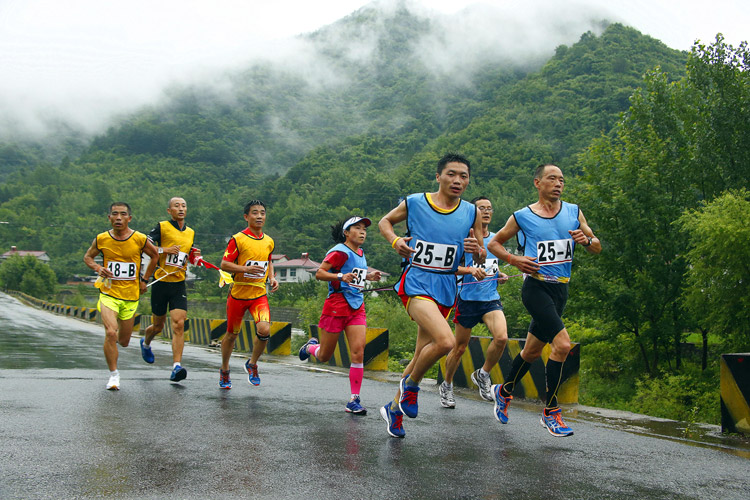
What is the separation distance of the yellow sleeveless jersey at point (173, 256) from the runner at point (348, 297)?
275 cm

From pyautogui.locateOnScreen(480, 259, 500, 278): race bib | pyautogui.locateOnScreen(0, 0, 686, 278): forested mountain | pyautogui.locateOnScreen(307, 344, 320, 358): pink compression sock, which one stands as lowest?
pyautogui.locateOnScreen(307, 344, 320, 358): pink compression sock

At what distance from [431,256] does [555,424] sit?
1.90m

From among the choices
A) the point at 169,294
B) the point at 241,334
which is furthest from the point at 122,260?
the point at 241,334

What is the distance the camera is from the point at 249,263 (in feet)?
31.0

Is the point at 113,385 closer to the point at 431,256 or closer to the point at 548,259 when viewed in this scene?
the point at 431,256

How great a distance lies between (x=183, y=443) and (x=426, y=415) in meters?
2.89

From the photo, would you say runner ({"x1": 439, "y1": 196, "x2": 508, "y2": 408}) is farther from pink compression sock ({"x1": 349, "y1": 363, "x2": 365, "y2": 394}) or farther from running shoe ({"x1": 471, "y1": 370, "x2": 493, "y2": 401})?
pink compression sock ({"x1": 349, "y1": 363, "x2": 365, "y2": 394})

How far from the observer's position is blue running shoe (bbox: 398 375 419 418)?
241 inches

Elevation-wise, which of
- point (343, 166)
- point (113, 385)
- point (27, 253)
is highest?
point (343, 166)

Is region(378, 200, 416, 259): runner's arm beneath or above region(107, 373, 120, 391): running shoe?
above

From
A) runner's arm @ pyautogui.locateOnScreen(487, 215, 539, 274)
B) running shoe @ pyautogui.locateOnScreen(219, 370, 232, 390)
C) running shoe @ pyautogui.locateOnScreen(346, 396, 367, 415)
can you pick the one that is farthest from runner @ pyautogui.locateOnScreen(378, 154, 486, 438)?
running shoe @ pyautogui.locateOnScreen(219, 370, 232, 390)

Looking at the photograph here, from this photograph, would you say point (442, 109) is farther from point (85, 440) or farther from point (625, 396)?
point (85, 440)

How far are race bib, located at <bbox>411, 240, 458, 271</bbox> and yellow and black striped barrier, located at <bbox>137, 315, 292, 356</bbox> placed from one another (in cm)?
971

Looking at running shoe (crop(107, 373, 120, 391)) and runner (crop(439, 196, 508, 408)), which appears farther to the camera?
running shoe (crop(107, 373, 120, 391))
